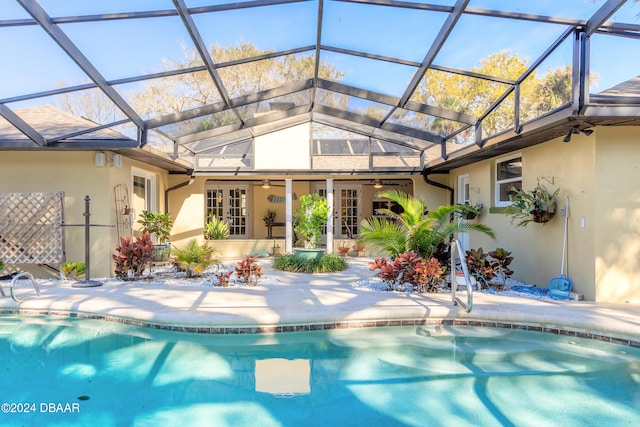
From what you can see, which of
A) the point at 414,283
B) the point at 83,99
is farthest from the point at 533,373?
the point at 83,99

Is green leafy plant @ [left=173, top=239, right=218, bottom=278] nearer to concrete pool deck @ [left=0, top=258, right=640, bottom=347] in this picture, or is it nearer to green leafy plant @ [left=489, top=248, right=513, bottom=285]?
concrete pool deck @ [left=0, top=258, right=640, bottom=347]

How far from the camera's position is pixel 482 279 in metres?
7.34

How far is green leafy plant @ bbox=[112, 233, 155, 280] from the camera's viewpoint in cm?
788

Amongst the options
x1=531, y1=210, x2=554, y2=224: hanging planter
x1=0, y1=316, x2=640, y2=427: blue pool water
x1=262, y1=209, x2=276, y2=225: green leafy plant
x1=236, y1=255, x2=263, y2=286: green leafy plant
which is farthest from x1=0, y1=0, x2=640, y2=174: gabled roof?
x1=262, y1=209, x2=276, y2=225: green leafy plant

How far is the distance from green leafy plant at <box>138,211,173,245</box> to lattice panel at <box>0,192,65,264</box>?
204 centimetres

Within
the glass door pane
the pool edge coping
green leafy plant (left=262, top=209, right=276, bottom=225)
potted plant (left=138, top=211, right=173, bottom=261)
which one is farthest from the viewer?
green leafy plant (left=262, top=209, right=276, bottom=225)

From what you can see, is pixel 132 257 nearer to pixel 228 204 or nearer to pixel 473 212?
pixel 228 204

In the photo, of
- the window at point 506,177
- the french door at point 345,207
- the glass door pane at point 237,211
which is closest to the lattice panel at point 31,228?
the glass door pane at point 237,211

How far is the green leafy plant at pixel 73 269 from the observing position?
26.3ft

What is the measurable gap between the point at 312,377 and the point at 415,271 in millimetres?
3138

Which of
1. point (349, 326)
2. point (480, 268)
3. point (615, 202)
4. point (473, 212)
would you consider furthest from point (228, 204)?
point (615, 202)

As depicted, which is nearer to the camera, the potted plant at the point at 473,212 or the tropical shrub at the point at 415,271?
the tropical shrub at the point at 415,271

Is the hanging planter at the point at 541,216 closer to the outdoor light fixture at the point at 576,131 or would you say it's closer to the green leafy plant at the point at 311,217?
the outdoor light fixture at the point at 576,131

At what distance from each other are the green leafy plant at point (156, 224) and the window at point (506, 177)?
8.18m
